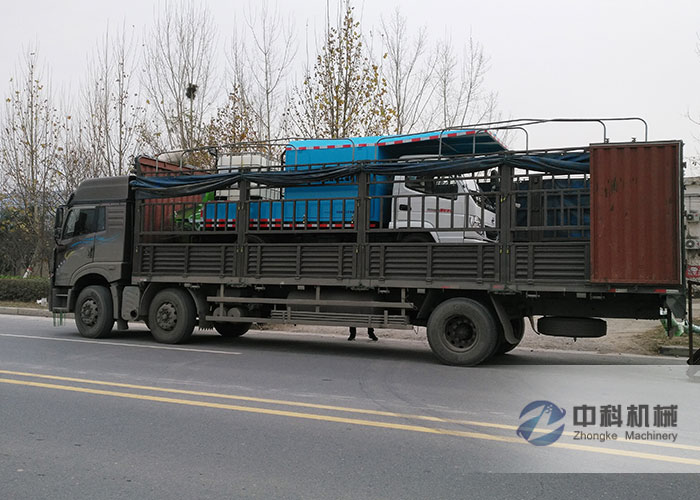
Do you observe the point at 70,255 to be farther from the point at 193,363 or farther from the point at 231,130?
the point at 231,130

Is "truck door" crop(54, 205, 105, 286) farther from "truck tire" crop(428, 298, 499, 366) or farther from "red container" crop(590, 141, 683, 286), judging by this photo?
"red container" crop(590, 141, 683, 286)

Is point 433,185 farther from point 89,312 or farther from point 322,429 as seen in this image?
point 89,312

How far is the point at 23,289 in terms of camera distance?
2031cm

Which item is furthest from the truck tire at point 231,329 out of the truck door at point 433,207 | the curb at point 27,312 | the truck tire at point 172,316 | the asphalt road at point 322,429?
the curb at point 27,312

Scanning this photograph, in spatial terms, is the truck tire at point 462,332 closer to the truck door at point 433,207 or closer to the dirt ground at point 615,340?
the truck door at point 433,207

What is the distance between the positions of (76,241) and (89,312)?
1.48 m

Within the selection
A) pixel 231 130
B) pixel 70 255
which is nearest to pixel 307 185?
pixel 70 255

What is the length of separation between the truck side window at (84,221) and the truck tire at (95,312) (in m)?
1.14

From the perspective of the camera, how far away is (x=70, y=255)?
12352mm

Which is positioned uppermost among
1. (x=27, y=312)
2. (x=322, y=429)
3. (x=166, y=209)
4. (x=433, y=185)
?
(x=433, y=185)

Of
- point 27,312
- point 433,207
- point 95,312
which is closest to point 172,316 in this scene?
point 95,312

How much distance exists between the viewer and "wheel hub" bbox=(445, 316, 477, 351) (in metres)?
9.12

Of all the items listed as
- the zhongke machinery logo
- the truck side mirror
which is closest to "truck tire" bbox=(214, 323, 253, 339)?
the truck side mirror

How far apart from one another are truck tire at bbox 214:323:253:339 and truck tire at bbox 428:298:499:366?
473 centimetres
